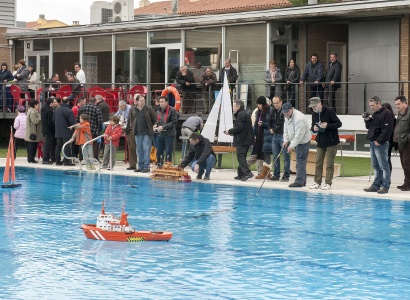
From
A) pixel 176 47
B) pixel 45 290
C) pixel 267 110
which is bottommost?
pixel 45 290

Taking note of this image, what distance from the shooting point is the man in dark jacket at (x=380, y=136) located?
17.5 metres

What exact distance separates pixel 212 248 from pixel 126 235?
1.21 m

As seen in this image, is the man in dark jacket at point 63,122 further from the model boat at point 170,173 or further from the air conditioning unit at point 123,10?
the air conditioning unit at point 123,10

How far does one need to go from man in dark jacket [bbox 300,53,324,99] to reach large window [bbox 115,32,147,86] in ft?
26.5

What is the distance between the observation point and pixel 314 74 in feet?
85.7

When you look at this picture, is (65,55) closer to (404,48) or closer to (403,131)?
(404,48)

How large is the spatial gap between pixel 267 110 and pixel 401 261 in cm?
1008

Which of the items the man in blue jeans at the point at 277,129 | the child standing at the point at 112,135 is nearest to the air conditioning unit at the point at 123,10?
the child standing at the point at 112,135

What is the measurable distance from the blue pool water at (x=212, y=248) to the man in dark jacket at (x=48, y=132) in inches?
246

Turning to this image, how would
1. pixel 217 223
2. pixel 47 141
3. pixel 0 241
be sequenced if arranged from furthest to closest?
pixel 47 141 → pixel 217 223 → pixel 0 241

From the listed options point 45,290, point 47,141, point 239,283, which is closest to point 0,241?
point 45,290

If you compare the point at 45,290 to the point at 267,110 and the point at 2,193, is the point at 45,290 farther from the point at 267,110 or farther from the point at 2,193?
the point at 267,110

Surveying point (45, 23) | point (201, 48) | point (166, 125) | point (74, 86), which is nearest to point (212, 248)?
point (166, 125)

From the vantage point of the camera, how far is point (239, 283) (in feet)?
32.0
